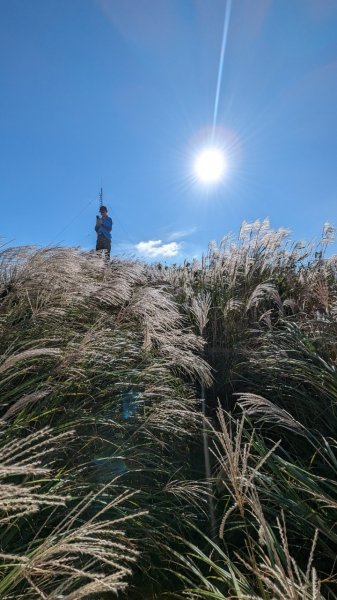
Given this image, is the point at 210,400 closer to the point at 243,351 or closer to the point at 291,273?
the point at 243,351

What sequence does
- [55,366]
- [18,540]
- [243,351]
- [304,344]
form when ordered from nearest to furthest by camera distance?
[18,540] → [55,366] → [304,344] → [243,351]

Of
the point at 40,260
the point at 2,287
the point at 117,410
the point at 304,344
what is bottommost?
the point at 117,410

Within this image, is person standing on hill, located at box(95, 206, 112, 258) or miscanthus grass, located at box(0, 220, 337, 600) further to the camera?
person standing on hill, located at box(95, 206, 112, 258)

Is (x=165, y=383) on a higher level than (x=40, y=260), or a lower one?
lower

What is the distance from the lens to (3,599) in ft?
3.92

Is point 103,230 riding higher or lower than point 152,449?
Result: higher

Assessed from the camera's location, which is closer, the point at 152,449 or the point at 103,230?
the point at 152,449

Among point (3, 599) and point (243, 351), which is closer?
point (3, 599)

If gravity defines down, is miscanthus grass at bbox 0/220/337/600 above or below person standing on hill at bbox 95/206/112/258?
below

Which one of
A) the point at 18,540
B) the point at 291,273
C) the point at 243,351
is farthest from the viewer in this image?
the point at 291,273

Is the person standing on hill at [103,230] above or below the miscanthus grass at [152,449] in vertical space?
above

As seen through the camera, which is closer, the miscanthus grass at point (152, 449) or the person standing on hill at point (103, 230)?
the miscanthus grass at point (152, 449)

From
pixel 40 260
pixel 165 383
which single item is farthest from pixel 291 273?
pixel 40 260

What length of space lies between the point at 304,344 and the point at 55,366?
1616 millimetres
